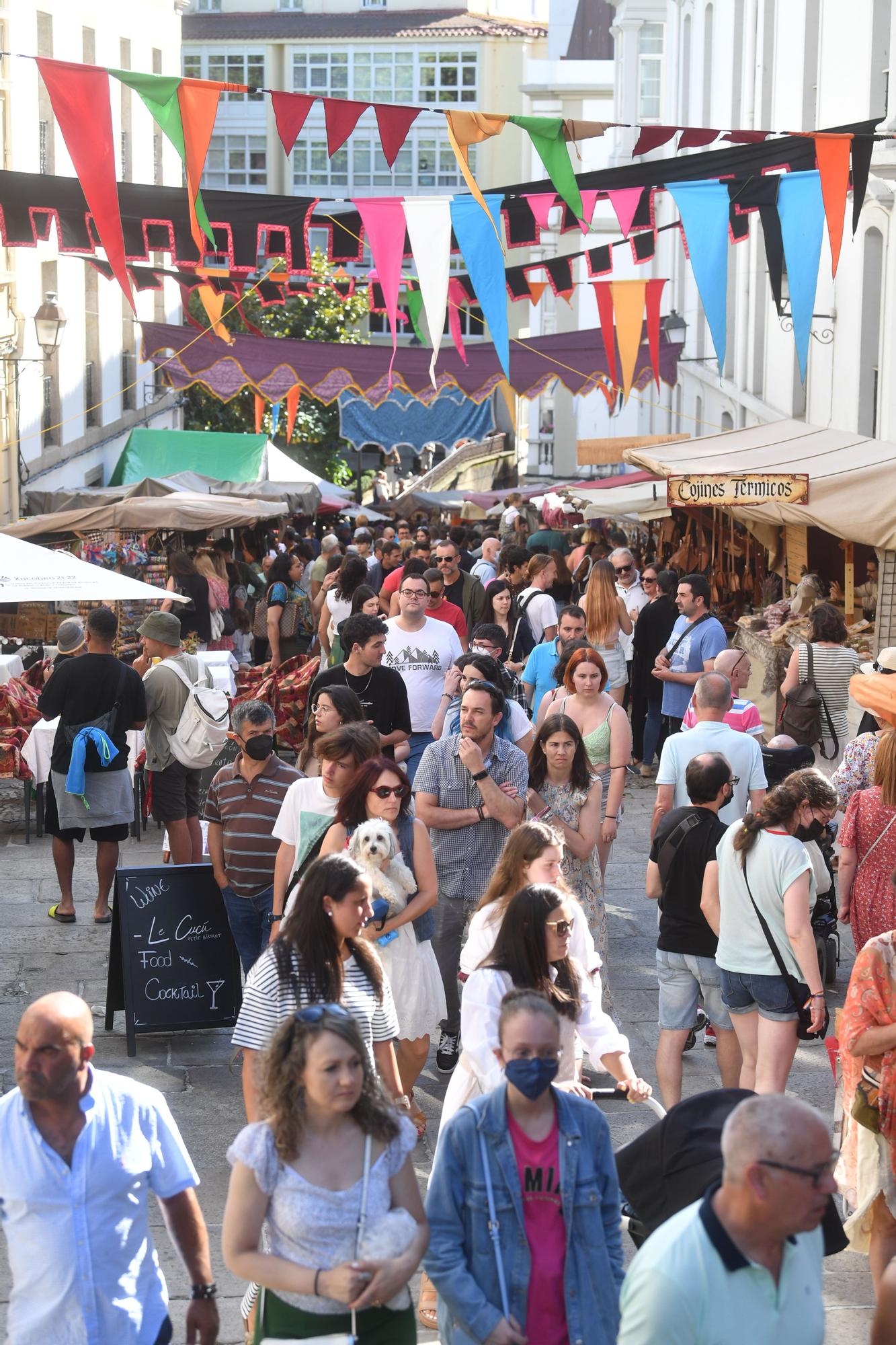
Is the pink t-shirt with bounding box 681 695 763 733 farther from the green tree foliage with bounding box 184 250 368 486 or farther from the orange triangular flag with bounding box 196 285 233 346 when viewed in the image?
the green tree foliage with bounding box 184 250 368 486

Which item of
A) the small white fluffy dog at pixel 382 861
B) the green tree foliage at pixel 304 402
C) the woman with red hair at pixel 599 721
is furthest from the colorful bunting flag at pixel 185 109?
the green tree foliage at pixel 304 402

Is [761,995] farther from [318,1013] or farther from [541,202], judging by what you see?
[541,202]

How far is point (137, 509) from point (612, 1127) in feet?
45.3

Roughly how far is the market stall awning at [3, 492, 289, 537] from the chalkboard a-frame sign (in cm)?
1163

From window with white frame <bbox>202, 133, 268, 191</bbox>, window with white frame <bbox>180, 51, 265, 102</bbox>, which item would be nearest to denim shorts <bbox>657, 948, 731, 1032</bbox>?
window with white frame <bbox>202, 133, 268, 191</bbox>

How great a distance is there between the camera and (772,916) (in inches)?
231

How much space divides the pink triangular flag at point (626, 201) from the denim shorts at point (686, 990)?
6.54 m

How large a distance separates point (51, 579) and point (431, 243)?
3.50 meters

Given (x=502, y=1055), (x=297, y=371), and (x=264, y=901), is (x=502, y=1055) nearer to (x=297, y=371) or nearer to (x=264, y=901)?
(x=264, y=901)

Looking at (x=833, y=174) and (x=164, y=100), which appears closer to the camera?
(x=164, y=100)

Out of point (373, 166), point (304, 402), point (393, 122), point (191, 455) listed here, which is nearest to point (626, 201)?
point (393, 122)

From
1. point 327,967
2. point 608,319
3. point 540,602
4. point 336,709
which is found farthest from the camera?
point 608,319

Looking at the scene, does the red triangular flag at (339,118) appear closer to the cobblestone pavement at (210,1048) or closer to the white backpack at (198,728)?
the white backpack at (198,728)

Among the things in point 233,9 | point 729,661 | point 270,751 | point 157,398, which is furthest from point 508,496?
point 233,9
